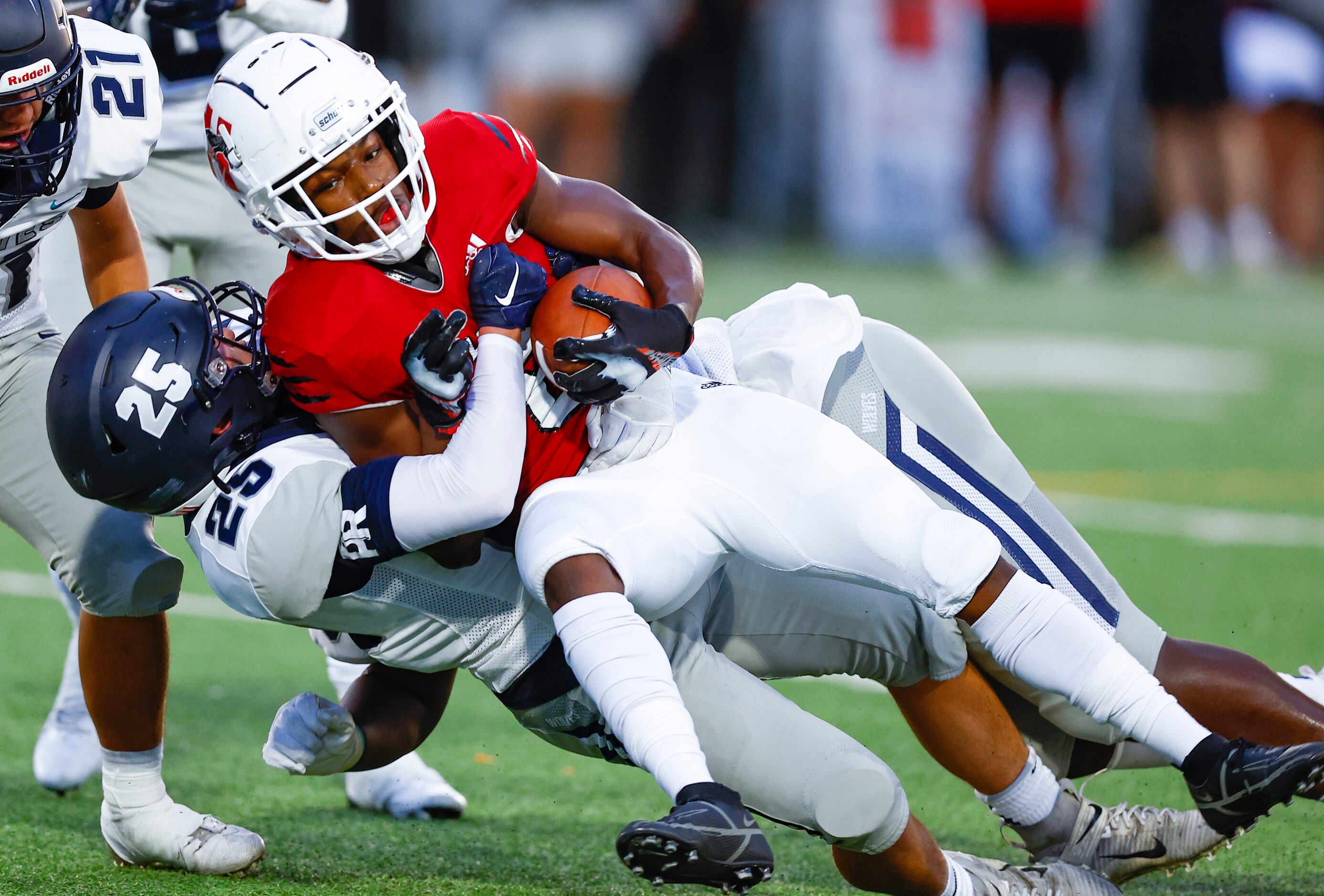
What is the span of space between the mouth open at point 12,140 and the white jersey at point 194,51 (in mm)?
919

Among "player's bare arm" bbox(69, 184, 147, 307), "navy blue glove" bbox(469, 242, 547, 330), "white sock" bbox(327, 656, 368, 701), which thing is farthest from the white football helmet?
"white sock" bbox(327, 656, 368, 701)

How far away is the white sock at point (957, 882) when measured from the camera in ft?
8.04

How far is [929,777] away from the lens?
337cm

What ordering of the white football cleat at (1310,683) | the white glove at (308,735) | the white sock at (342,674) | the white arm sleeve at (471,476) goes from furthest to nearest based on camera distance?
the white sock at (342,674) → the white football cleat at (1310,683) → the white glove at (308,735) → the white arm sleeve at (471,476)

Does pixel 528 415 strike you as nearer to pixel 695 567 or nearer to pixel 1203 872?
pixel 695 567

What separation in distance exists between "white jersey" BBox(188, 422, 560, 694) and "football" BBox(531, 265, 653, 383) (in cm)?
29

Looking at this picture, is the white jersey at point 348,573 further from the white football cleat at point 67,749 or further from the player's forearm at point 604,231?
the white football cleat at point 67,749

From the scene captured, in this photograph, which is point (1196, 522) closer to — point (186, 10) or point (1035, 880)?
point (1035, 880)

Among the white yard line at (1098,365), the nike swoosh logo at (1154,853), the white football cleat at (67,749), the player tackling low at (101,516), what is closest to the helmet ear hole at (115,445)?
the player tackling low at (101,516)

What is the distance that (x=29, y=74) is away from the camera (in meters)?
2.51

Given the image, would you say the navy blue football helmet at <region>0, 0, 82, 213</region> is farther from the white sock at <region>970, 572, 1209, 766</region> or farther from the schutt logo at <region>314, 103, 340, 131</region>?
the white sock at <region>970, 572, 1209, 766</region>

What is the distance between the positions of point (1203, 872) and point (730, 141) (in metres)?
11.0

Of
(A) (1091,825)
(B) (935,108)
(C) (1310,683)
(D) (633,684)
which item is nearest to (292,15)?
(D) (633,684)

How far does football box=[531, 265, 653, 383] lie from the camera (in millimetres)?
2408
